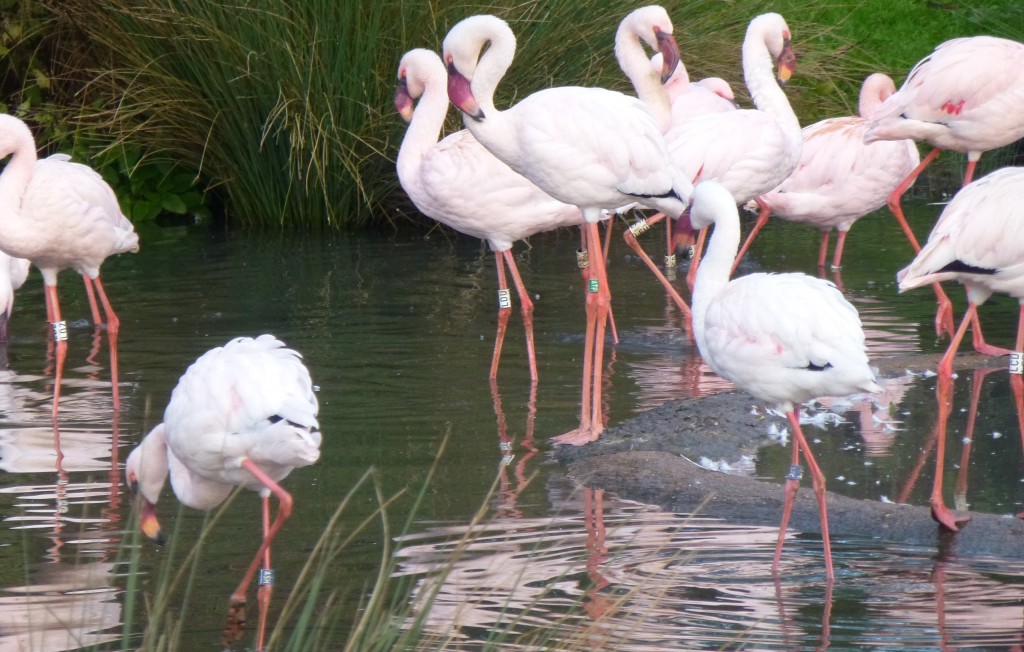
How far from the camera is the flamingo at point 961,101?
7160 mm

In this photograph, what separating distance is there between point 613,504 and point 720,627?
1197mm

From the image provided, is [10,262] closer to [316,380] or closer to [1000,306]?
[316,380]

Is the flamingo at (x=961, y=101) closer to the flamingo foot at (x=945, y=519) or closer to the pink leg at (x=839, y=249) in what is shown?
the pink leg at (x=839, y=249)

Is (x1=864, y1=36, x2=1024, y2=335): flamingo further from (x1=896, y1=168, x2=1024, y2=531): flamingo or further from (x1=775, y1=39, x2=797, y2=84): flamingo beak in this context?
(x1=896, y1=168, x2=1024, y2=531): flamingo

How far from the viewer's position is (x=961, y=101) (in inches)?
284

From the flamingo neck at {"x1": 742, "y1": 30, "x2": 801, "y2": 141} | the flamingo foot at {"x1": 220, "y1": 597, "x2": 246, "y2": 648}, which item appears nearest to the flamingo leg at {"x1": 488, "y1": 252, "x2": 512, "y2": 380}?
the flamingo neck at {"x1": 742, "y1": 30, "x2": 801, "y2": 141}

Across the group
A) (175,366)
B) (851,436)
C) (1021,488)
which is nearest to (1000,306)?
(851,436)

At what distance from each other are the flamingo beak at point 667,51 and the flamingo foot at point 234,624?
3780mm

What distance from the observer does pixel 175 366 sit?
22.7 ft

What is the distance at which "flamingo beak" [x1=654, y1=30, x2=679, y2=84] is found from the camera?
669 centimetres

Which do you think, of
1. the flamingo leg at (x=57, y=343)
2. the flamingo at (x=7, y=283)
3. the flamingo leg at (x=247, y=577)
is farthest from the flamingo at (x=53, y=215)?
the flamingo leg at (x=247, y=577)

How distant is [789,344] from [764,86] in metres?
3.22

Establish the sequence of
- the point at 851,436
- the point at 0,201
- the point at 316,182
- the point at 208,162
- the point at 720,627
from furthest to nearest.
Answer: the point at 208,162, the point at 316,182, the point at 0,201, the point at 851,436, the point at 720,627

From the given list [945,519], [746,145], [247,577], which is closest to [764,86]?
[746,145]
